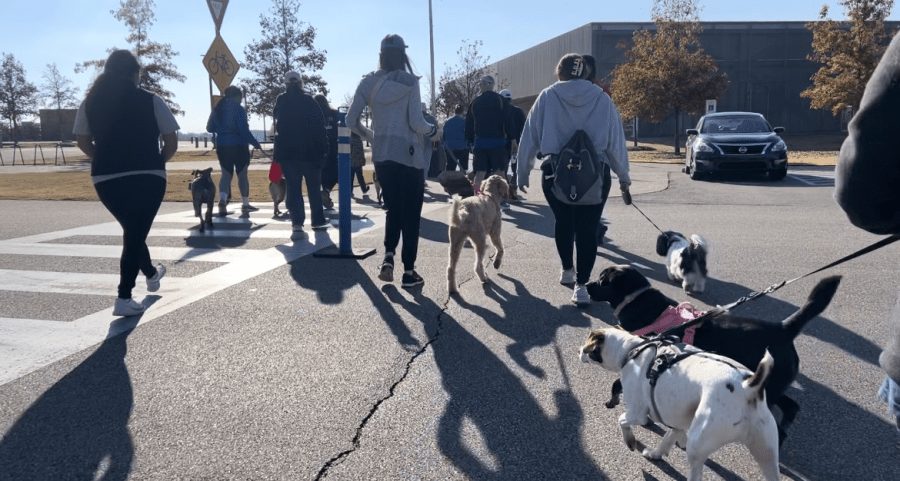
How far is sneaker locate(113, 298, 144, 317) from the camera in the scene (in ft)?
18.4

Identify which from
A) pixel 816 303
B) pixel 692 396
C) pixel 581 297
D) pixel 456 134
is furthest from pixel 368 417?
pixel 456 134

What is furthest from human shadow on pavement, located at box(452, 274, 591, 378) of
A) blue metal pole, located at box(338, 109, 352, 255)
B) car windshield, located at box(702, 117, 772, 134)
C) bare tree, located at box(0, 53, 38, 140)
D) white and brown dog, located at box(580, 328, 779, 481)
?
bare tree, located at box(0, 53, 38, 140)

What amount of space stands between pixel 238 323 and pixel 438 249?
3530mm

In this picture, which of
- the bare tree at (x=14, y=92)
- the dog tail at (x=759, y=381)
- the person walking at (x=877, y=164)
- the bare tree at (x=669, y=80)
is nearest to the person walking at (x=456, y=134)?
the dog tail at (x=759, y=381)

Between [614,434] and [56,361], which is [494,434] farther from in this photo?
[56,361]

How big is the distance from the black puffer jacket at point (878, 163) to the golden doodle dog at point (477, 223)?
474cm

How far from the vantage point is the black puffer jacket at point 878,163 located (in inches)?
60.5

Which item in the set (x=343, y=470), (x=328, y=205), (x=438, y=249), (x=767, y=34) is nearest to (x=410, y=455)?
(x=343, y=470)

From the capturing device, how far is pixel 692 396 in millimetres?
2719

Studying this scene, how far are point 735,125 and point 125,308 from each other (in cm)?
1669

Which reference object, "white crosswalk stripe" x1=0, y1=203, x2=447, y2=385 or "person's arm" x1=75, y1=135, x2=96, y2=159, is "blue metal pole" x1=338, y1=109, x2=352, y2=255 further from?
"person's arm" x1=75, y1=135, x2=96, y2=159

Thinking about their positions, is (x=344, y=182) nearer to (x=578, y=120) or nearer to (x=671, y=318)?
(x=578, y=120)

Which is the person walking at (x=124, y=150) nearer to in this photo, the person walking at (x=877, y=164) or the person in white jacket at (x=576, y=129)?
the person in white jacket at (x=576, y=129)

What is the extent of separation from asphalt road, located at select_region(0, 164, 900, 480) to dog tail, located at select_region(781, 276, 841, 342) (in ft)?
1.76
